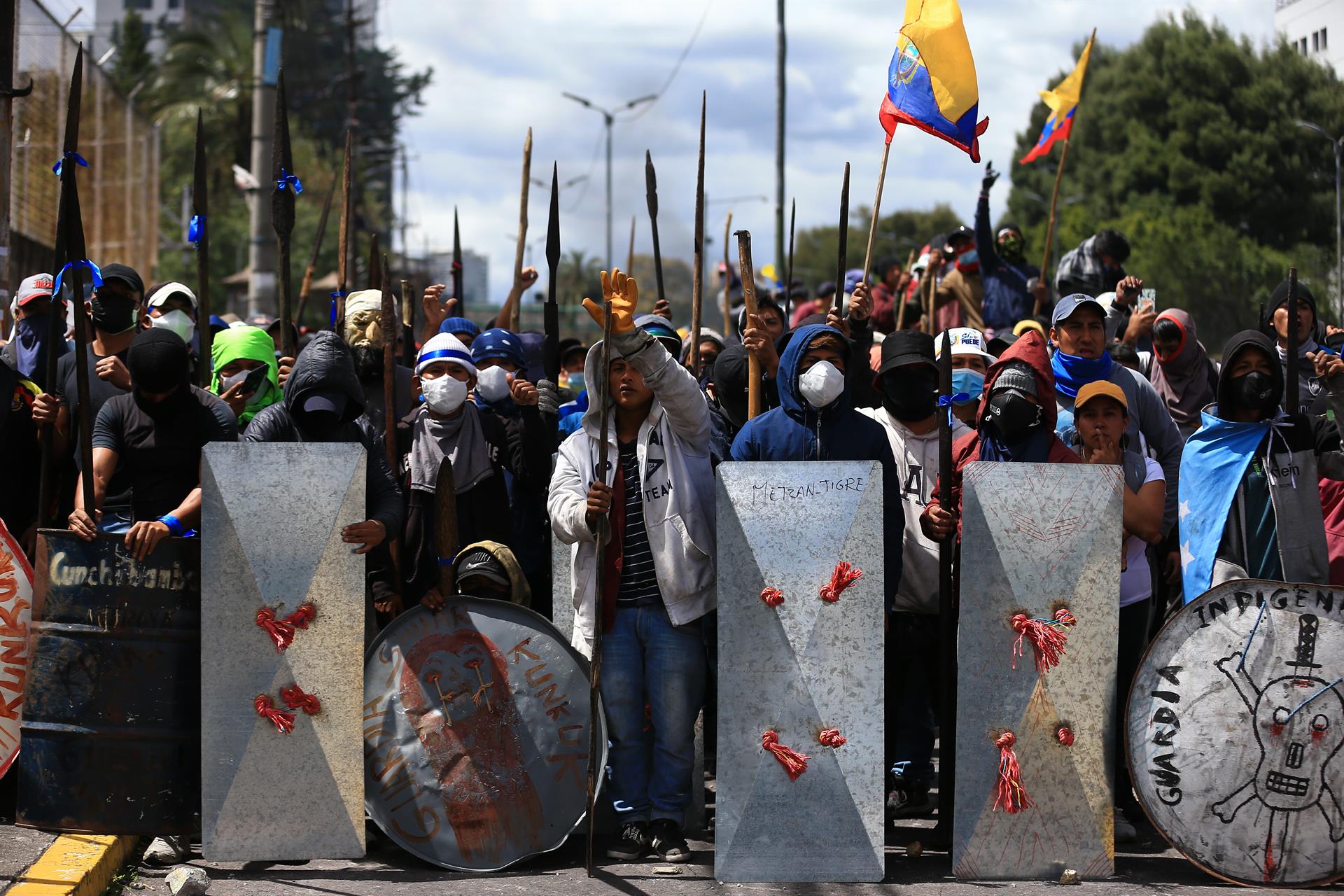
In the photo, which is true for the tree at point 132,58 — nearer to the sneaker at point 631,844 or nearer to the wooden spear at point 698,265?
the wooden spear at point 698,265

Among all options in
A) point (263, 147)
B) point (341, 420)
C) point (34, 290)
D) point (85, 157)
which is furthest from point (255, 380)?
point (85, 157)

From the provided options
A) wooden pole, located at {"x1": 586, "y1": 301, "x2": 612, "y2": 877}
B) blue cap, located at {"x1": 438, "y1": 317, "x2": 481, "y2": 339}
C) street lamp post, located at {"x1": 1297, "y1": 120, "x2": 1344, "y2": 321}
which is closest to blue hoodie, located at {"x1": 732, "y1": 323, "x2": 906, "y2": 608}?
wooden pole, located at {"x1": 586, "y1": 301, "x2": 612, "y2": 877}

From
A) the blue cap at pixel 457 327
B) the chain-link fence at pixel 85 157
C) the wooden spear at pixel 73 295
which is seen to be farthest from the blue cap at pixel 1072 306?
the chain-link fence at pixel 85 157

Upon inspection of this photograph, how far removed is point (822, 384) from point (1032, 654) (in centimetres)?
117

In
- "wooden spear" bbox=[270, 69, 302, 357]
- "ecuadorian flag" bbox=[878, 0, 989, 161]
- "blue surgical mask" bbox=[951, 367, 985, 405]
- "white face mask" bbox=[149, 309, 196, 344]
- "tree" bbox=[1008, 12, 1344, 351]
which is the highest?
"tree" bbox=[1008, 12, 1344, 351]

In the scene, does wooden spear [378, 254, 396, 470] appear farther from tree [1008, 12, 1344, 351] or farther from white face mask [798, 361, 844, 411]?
tree [1008, 12, 1344, 351]

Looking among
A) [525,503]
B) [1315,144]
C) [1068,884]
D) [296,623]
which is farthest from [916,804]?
[1315,144]

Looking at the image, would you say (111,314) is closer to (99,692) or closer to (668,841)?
(99,692)

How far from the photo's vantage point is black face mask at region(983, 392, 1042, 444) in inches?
227

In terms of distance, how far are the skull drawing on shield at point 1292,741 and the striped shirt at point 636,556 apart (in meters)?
1.97

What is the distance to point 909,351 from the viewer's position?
5.98 meters

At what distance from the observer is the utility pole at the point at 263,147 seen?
13141 mm

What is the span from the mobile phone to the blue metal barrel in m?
1.81

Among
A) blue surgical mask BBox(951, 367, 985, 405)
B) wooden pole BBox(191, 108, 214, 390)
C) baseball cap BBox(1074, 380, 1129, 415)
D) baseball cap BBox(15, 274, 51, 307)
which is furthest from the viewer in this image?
baseball cap BBox(15, 274, 51, 307)
